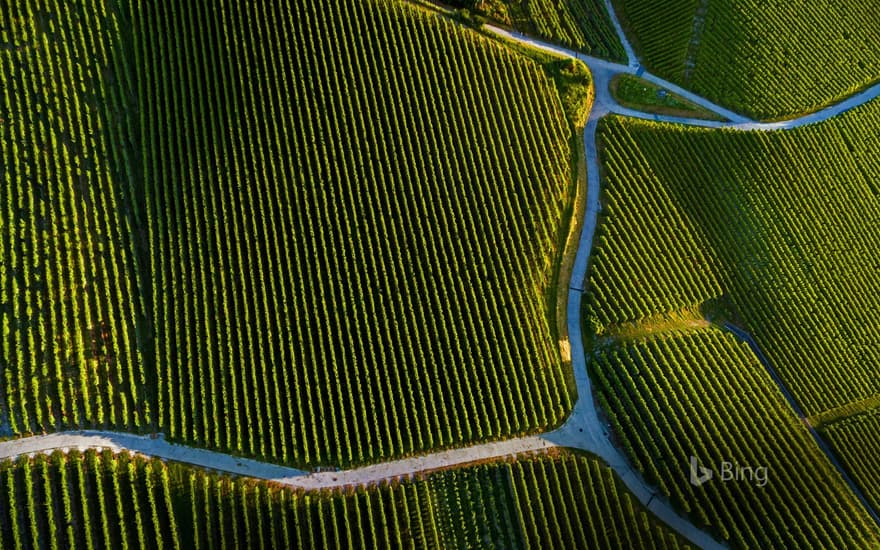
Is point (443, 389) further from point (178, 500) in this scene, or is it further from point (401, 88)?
point (401, 88)

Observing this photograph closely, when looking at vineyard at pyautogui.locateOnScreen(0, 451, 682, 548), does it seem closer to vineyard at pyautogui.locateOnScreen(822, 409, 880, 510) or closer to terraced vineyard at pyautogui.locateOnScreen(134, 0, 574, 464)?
terraced vineyard at pyautogui.locateOnScreen(134, 0, 574, 464)

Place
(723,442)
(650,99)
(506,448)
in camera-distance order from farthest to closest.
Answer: (650,99) < (723,442) < (506,448)

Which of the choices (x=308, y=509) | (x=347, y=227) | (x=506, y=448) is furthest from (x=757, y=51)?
(x=308, y=509)

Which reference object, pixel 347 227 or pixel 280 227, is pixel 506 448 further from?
pixel 280 227

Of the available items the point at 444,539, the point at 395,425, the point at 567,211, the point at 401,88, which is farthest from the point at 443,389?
the point at 401,88

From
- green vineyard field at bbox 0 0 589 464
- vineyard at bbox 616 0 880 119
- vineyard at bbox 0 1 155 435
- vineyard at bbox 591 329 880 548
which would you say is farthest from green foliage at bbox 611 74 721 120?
vineyard at bbox 0 1 155 435

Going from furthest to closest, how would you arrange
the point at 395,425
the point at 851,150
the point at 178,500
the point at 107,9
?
the point at 851,150 → the point at 107,9 → the point at 395,425 → the point at 178,500
